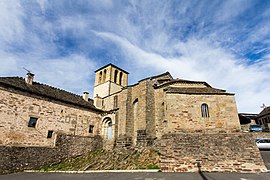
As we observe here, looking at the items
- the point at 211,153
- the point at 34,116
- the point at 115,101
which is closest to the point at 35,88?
the point at 34,116

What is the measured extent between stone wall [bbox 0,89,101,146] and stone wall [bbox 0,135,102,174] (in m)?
0.53

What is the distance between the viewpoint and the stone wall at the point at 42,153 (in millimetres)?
12750

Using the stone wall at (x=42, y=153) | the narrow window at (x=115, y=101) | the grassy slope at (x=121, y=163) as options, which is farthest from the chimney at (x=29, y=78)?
the narrow window at (x=115, y=101)

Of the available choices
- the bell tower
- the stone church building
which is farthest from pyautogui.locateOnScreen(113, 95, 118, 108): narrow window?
the bell tower

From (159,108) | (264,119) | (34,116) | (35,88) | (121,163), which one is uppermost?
(35,88)

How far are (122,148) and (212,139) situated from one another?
945cm

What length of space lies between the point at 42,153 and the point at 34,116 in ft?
11.1

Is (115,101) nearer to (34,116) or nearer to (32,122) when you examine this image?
(34,116)

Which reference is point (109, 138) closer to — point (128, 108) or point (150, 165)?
point (128, 108)

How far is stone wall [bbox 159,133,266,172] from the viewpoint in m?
10.2

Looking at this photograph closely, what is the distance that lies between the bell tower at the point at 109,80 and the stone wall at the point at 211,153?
17.4 meters

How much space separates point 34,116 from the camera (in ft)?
50.1

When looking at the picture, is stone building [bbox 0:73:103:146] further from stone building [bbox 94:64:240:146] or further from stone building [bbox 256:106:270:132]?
stone building [bbox 256:106:270:132]

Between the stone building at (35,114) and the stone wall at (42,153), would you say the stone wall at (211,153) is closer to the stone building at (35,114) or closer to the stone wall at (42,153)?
the stone wall at (42,153)
